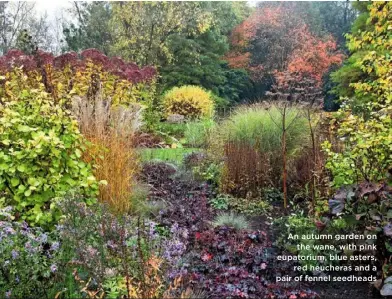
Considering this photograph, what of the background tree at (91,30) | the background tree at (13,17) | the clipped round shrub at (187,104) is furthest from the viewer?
the background tree at (13,17)

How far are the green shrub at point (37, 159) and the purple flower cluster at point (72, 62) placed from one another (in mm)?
3113

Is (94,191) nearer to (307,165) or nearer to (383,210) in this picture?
(383,210)

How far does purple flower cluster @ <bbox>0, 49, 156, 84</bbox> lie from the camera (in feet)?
20.8

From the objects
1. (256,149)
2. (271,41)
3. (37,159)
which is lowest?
(37,159)

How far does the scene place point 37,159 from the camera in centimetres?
314

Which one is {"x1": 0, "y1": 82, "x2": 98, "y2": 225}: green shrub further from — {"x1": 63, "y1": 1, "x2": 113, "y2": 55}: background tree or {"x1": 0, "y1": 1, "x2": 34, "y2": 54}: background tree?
{"x1": 0, "y1": 1, "x2": 34, "y2": 54}: background tree

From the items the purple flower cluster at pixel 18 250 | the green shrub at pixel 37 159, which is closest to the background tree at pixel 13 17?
the green shrub at pixel 37 159

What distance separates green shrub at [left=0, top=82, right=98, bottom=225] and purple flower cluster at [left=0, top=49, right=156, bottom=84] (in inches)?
123

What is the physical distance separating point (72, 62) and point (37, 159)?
15.0 ft

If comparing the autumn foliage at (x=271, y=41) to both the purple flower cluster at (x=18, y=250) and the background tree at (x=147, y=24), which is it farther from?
the purple flower cluster at (x=18, y=250)

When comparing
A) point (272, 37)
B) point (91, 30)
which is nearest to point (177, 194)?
point (91, 30)

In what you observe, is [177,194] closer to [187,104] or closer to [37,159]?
[37,159]

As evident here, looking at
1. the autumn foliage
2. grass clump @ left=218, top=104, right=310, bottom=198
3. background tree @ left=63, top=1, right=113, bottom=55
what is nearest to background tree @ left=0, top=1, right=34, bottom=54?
background tree @ left=63, top=1, right=113, bottom=55

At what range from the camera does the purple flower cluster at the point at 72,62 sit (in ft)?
20.8
